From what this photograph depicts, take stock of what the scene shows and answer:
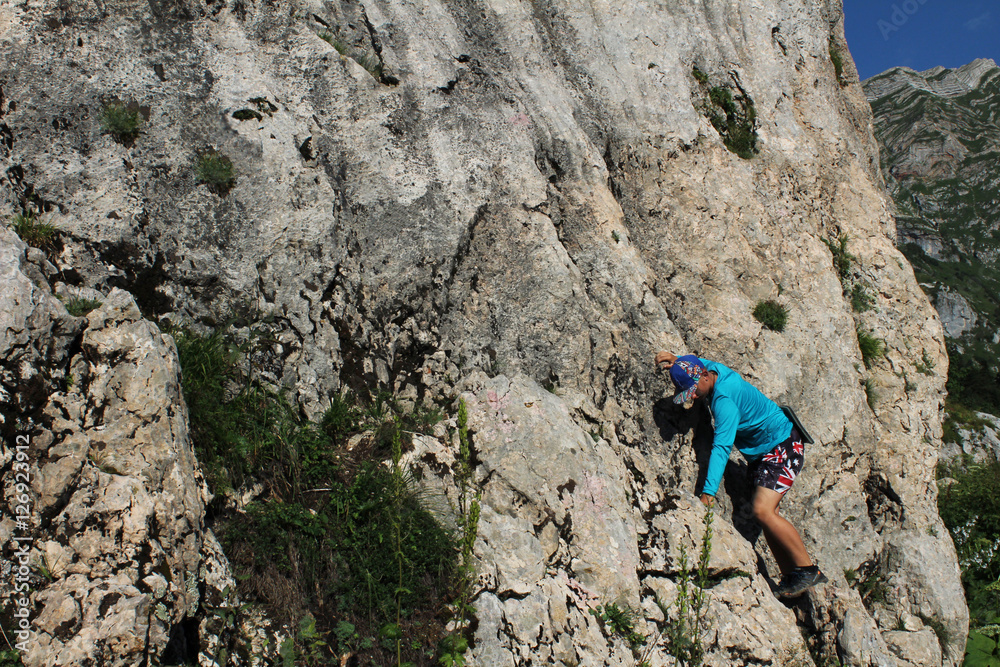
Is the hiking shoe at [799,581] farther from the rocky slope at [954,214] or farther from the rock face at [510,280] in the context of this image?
the rocky slope at [954,214]

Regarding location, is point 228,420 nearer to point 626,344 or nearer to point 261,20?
point 626,344

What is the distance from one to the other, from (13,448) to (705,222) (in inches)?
290

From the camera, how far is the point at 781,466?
6.21 metres

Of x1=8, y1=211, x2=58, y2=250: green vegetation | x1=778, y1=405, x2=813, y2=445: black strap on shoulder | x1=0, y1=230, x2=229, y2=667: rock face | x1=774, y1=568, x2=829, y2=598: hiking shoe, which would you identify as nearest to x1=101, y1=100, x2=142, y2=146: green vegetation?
x1=8, y1=211, x2=58, y2=250: green vegetation

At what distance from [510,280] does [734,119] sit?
4836 millimetres

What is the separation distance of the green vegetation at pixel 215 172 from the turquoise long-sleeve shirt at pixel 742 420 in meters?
5.31

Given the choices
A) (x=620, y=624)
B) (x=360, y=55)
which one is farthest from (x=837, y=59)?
(x=620, y=624)

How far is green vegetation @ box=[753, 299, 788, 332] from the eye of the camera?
736 centimetres

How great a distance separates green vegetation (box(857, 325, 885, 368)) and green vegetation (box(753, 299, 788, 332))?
1855mm

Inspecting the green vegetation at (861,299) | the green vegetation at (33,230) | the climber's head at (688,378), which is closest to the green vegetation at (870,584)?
the climber's head at (688,378)

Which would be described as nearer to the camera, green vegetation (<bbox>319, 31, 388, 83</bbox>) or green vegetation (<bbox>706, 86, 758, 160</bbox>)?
green vegetation (<bbox>319, 31, 388, 83</bbox>)

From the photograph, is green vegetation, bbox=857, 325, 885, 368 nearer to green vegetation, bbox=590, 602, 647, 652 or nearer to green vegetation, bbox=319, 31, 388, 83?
green vegetation, bbox=590, 602, 647, 652

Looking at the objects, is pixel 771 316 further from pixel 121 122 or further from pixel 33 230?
pixel 33 230

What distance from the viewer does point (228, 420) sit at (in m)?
4.99
